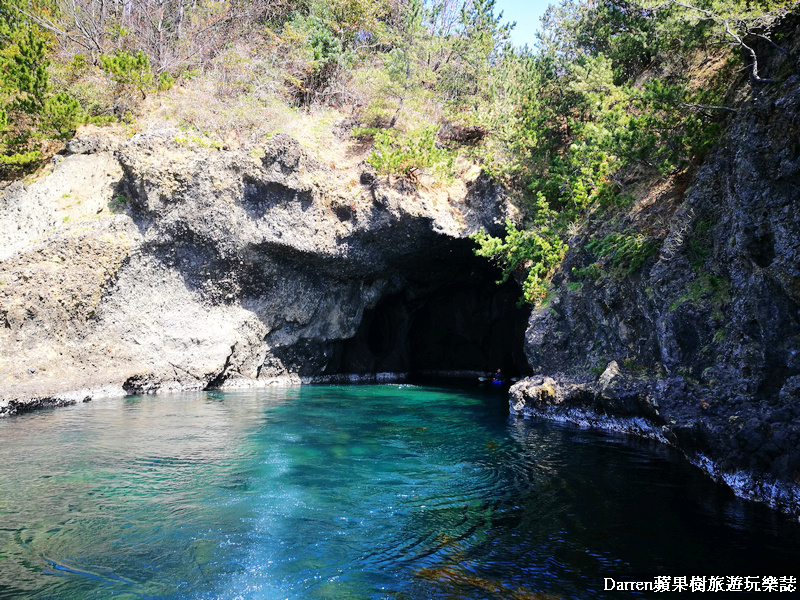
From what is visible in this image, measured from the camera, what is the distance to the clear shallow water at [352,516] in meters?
5.15

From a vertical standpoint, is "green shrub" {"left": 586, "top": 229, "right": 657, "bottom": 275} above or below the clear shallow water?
above

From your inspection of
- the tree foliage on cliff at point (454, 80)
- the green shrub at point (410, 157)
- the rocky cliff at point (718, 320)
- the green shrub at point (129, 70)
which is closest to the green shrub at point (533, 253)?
the tree foliage on cliff at point (454, 80)

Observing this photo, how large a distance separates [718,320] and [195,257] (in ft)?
55.5

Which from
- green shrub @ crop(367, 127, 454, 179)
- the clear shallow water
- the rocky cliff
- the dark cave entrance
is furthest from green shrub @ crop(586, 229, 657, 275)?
the dark cave entrance

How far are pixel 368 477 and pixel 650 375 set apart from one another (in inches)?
263

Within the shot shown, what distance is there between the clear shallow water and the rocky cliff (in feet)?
2.69

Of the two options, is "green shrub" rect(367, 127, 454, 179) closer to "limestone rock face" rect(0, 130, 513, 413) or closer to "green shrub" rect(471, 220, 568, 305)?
"limestone rock face" rect(0, 130, 513, 413)

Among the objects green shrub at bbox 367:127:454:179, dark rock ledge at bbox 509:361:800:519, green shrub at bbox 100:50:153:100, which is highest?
green shrub at bbox 100:50:153:100

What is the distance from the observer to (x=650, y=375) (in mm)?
11398

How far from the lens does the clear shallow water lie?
515 cm

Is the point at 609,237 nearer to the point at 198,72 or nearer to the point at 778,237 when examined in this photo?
the point at 778,237

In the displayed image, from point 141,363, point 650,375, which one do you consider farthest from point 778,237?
point 141,363

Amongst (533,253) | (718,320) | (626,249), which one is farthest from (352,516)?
(533,253)

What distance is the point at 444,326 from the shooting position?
30891mm
